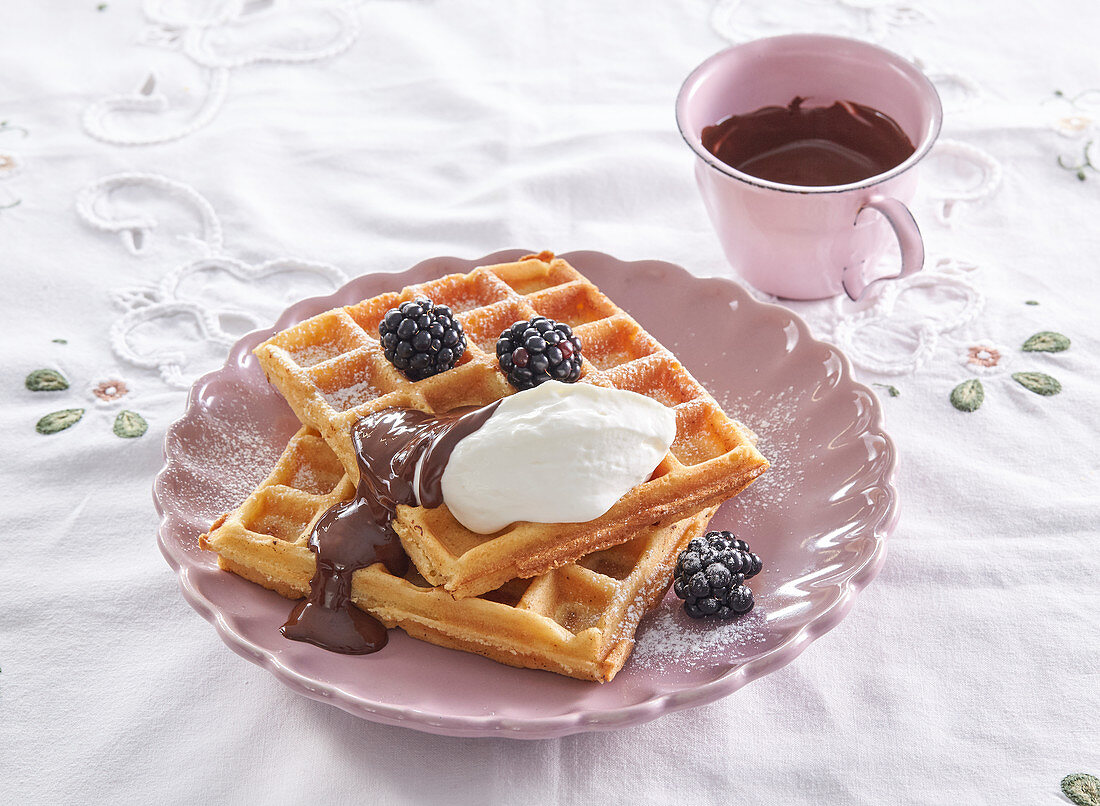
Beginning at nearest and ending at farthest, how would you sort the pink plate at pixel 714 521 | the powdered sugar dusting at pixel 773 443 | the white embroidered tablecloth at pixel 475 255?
the pink plate at pixel 714 521 < the white embroidered tablecloth at pixel 475 255 < the powdered sugar dusting at pixel 773 443

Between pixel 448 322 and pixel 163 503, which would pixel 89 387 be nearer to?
pixel 163 503

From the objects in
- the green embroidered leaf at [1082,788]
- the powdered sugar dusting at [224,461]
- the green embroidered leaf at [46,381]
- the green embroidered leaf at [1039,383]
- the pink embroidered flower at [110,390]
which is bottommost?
the green embroidered leaf at [1082,788]

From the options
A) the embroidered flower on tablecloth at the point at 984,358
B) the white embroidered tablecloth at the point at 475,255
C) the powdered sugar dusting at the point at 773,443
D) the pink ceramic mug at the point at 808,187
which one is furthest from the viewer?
the embroidered flower on tablecloth at the point at 984,358

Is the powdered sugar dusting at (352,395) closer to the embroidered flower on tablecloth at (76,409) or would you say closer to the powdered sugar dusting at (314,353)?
the powdered sugar dusting at (314,353)

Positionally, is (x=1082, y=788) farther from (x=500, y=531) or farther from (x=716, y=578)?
(x=500, y=531)

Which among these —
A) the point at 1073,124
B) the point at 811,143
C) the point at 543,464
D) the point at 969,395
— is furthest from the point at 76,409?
the point at 1073,124

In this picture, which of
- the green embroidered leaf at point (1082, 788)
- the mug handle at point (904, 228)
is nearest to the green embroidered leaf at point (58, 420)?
the mug handle at point (904, 228)
